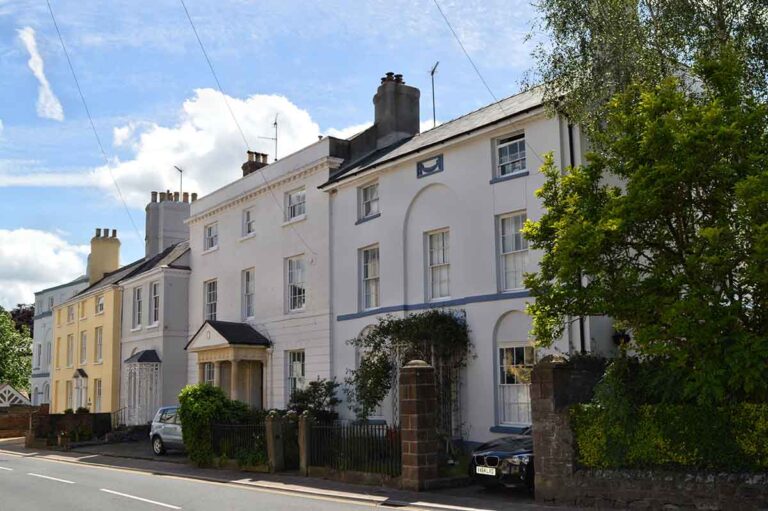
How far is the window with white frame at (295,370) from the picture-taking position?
27.3 meters

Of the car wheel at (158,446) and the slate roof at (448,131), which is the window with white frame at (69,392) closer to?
the car wheel at (158,446)

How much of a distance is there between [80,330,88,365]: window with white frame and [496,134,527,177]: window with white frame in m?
30.4

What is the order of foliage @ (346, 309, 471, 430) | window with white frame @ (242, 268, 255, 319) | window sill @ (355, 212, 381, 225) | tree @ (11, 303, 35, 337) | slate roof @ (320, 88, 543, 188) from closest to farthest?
foliage @ (346, 309, 471, 430) < slate roof @ (320, 88, 543, 188) < window sill @ (355, 212, 381, 225) < window with white frame @ (242, 268, 255, 319) < tree @ (11, 303, 35, 337)

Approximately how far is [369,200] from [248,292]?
7.99 meters

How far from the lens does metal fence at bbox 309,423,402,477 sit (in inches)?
659

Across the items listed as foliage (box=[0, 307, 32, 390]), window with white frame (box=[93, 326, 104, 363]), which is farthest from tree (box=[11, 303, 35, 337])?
window with white frame (box=[93, 326, 104, 363])

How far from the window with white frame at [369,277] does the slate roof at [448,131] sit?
256 cm

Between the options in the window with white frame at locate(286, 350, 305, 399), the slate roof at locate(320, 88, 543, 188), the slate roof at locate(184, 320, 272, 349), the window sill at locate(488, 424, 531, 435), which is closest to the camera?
the window sill at locate(488, 424, 531, 435)

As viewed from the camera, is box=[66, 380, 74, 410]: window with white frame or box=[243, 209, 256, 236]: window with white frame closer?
box=[243, 209, 256, 236]: window with white frame

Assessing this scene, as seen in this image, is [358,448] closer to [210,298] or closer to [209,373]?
[209,373]

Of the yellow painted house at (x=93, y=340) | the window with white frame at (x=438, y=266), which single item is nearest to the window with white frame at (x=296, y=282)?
the window with white frame at (x=438, y=266)

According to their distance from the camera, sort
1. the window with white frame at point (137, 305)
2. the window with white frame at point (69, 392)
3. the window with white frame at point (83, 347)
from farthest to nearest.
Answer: the window with white frame at point (69, 392)
the window with white frame at point (83, 347)
the window with white frame at point (137, 305)

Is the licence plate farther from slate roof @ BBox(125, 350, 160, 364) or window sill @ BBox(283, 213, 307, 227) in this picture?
slate roof @ BBox(125, 350, 160, 364)

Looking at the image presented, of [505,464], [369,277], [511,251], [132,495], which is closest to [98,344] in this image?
[369,277]
